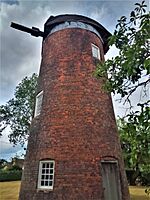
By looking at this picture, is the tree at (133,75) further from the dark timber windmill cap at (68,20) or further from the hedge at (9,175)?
the hedge at (9,175)

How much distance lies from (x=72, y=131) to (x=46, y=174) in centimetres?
240

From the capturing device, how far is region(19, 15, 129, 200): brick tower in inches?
443

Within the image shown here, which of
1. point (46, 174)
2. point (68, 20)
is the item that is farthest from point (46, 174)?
point (68, 20)

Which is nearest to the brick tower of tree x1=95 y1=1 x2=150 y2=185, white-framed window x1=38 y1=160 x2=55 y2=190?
white-framed window x1=38 y1=160 x2=55 y2=190

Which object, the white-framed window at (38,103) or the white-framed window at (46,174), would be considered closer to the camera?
the white-framed window at (46,174)

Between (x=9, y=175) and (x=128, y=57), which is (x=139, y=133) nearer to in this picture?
(x=128, y=57)

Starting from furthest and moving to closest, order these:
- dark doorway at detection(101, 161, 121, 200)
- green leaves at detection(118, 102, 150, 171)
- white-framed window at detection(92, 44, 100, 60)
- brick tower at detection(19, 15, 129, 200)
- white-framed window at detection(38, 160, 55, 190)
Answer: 1. white-framed window at detection(92, 44, 100, 60)
2. dark doorway at detection(101, 161, 121, 200)
3. white-framed window at detection(38, 160, 55, 190)
4. brick tower at detection(19, 15, 129, 200)
5. green leaves at detection(118, 102, 150, 171)

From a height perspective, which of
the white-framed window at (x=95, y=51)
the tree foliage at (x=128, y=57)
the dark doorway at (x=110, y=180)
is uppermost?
the white-framed window at (x=95, y=51)

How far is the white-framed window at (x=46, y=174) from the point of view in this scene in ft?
37.8

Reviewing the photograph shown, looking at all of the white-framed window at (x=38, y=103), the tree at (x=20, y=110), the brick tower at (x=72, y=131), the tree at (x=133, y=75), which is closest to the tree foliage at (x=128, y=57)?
the tree at (x=133, y=75)

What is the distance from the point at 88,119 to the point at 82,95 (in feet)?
4.52

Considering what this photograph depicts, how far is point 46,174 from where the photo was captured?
462 inches

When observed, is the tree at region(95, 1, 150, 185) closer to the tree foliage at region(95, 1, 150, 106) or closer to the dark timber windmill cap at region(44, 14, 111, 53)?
the tree foliage at region(95, 1, 150, 106)

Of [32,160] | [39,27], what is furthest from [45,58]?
[32,160]
